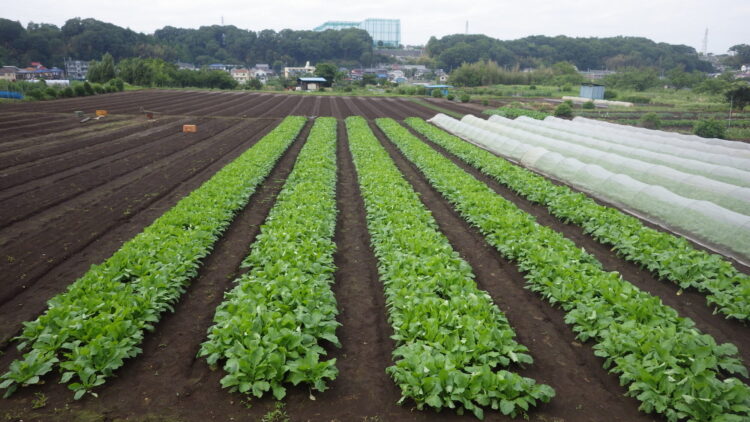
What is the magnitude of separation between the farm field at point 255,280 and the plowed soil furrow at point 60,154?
0.18m

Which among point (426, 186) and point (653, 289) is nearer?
point (653, 289)

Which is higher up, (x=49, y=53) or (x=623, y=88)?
(x=49, y=53)

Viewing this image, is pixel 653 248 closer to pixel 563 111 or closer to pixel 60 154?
pixel 60 154

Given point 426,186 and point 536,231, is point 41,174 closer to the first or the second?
point 426,186

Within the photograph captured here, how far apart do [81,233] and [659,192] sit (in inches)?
655

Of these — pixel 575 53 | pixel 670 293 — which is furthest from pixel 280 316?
pixel 575 53

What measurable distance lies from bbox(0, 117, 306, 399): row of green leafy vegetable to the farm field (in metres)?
0.14

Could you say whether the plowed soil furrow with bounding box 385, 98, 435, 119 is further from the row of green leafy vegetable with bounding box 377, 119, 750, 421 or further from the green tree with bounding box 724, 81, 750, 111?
the row of green leafy vegetable with bounding box 377, 119, 750, 421

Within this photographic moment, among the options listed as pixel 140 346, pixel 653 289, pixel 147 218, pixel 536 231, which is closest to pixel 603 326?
pixel 653 289

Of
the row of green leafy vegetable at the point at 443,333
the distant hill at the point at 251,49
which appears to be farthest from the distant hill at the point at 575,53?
the row of green leafy vegetable at the point at 443,333

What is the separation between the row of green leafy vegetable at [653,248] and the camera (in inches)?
318

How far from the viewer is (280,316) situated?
639 centimetres

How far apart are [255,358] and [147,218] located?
8771mm

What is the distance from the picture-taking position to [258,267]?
8492 millimetres
